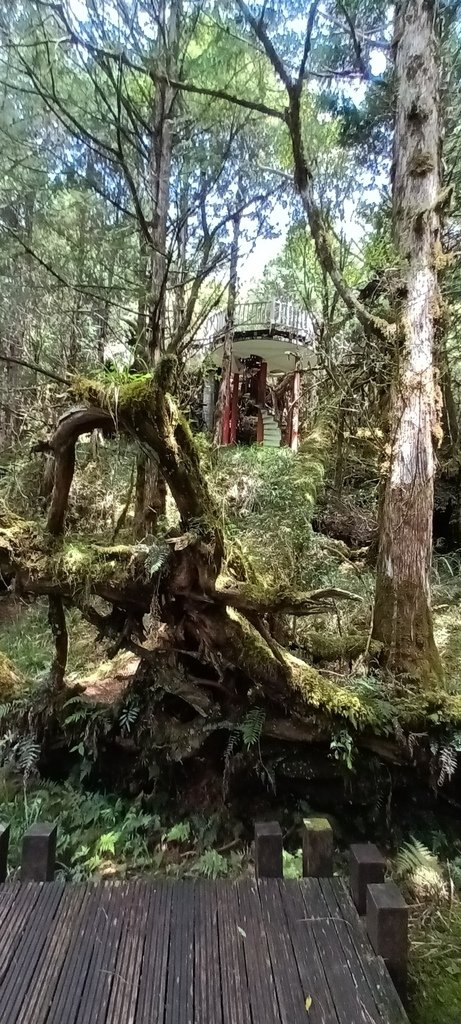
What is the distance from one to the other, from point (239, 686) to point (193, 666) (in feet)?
1.44

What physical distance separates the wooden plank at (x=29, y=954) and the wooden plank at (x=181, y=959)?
566mm

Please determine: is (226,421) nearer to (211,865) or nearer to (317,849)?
(211,865)

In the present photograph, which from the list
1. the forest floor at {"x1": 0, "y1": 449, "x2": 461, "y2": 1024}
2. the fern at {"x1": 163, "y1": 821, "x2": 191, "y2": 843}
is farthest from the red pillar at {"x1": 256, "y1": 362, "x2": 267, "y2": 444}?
the fern at {"x1": 163, "y1": 821, "x2": 191, "y2": 843}

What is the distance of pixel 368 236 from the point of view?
6637mm

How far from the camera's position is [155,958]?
7.82ft

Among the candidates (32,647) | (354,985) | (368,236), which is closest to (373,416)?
(368,236)

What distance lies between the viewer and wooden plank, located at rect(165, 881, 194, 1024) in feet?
6.97

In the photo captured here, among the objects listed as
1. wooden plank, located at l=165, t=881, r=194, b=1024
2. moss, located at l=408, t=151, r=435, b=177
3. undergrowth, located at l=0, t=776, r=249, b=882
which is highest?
moss, located at l=408, t=151, r=435, b=177

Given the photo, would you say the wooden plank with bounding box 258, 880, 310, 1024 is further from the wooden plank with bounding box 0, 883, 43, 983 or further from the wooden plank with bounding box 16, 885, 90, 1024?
the wooden plank with bounding box 0, 883, 43, 983

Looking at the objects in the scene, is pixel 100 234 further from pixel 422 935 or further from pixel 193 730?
pixel 422 935

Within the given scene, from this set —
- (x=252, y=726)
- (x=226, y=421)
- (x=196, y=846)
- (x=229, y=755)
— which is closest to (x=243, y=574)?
(x=252, y=726)

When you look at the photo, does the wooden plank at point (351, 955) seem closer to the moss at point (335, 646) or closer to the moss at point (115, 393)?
the moss at point (335, 646)

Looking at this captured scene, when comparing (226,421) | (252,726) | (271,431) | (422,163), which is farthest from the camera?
(271,431)

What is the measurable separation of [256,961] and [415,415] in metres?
4.03
